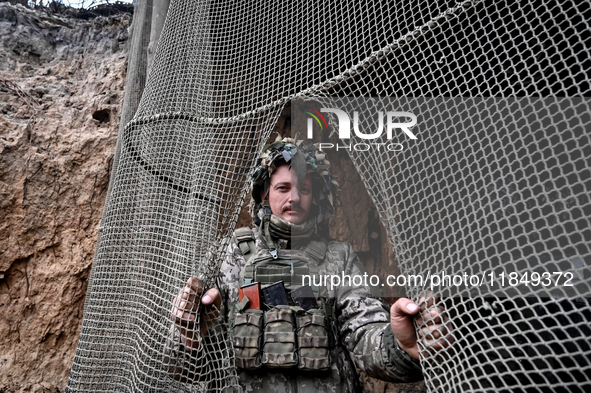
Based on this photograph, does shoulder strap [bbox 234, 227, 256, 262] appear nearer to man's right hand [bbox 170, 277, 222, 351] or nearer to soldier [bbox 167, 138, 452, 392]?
soldier [bbox 167, 138, 452, 392]

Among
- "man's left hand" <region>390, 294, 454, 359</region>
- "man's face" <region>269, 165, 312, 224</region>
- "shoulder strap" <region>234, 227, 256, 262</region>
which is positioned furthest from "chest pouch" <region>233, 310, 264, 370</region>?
"man's left hand" <region>390, 294, 454, 359</region>

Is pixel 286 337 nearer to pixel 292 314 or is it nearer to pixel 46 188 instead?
pixel 292 314

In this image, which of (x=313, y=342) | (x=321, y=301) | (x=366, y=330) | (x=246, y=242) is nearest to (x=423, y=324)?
(x=366, y=330)

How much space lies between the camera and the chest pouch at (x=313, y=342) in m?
1.80

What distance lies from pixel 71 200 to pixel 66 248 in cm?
37

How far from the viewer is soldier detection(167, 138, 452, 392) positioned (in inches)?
70.9

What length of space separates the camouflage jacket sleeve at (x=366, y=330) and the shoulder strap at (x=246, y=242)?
0.42 metres

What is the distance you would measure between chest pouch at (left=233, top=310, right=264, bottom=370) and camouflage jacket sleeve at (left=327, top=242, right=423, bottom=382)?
0.40 m

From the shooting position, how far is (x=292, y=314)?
1.90 meters

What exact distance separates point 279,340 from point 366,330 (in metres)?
0.38

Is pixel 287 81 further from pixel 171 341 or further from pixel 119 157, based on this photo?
pixel 171 341

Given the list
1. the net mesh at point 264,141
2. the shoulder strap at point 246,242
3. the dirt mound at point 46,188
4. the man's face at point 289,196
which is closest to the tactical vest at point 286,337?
the net mesh at point 264,141

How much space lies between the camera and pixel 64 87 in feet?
12.2

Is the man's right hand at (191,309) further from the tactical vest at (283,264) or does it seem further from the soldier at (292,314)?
the tactical vest at (283,264)
